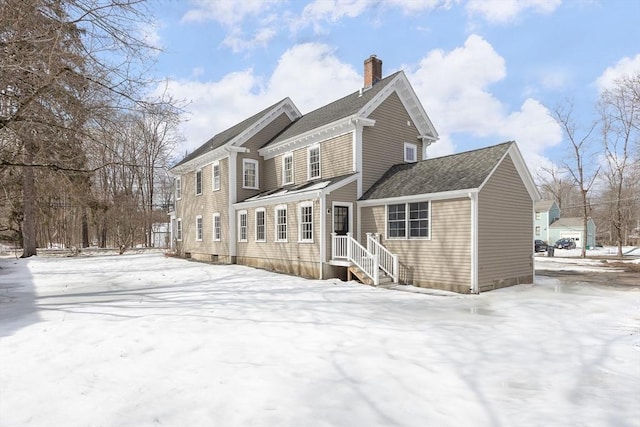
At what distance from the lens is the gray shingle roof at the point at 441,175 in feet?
39.2

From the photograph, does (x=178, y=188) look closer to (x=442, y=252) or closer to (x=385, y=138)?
(x=385, y=138)

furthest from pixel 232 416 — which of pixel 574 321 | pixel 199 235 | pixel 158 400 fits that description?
pixel 199 235

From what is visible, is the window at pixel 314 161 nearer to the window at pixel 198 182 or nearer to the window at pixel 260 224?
the window at pixel 260 224

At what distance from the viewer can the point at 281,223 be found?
54.6 ft

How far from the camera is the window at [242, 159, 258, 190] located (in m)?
20.1

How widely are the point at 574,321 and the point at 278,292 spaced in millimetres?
7064

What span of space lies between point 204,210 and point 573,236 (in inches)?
1940

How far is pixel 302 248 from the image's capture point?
50.5 ft

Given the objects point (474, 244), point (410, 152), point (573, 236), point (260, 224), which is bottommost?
point (573, 236)

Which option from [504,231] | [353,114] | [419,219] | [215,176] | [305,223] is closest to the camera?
[504,231]

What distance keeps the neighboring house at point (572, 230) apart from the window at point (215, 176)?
4887cm

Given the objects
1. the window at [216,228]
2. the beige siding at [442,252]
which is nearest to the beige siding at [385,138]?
the beige siding at [442,252]

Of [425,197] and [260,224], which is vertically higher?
[425,197]

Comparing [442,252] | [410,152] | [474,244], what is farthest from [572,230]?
[474,244]
